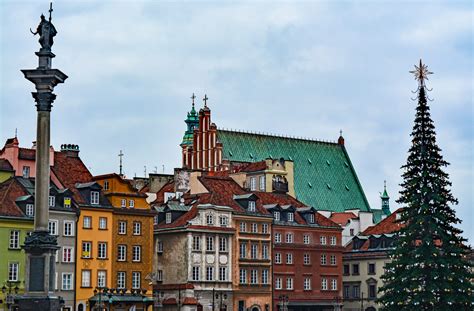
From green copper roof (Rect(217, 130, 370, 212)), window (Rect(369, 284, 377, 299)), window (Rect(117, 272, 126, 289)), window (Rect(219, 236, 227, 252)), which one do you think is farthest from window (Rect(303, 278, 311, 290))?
green copper roof (Rect(217, 130, 370, 212))

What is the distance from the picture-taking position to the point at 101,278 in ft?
309

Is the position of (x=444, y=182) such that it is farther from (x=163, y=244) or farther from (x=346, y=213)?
(x=346, y=213)

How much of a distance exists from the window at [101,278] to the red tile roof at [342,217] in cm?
4375

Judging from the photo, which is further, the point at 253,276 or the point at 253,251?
the point at 253,251

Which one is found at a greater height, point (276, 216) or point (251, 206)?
point (251, 206)

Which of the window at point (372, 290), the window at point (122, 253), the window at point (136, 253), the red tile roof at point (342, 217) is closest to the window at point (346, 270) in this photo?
the window at point (372, 290)

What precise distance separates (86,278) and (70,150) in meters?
13.9

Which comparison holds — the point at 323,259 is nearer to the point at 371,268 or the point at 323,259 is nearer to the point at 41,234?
the point at 371,268

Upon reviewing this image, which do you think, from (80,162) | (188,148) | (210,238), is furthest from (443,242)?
(188,148)

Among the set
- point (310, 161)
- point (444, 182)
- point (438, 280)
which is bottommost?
point (438, 280)

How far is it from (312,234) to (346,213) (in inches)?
888

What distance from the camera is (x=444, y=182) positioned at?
78062 millimetres

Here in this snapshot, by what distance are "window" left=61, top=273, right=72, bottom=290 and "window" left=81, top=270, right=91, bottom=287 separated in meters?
1.28

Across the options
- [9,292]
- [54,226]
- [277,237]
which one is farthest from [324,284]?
[9,292]
